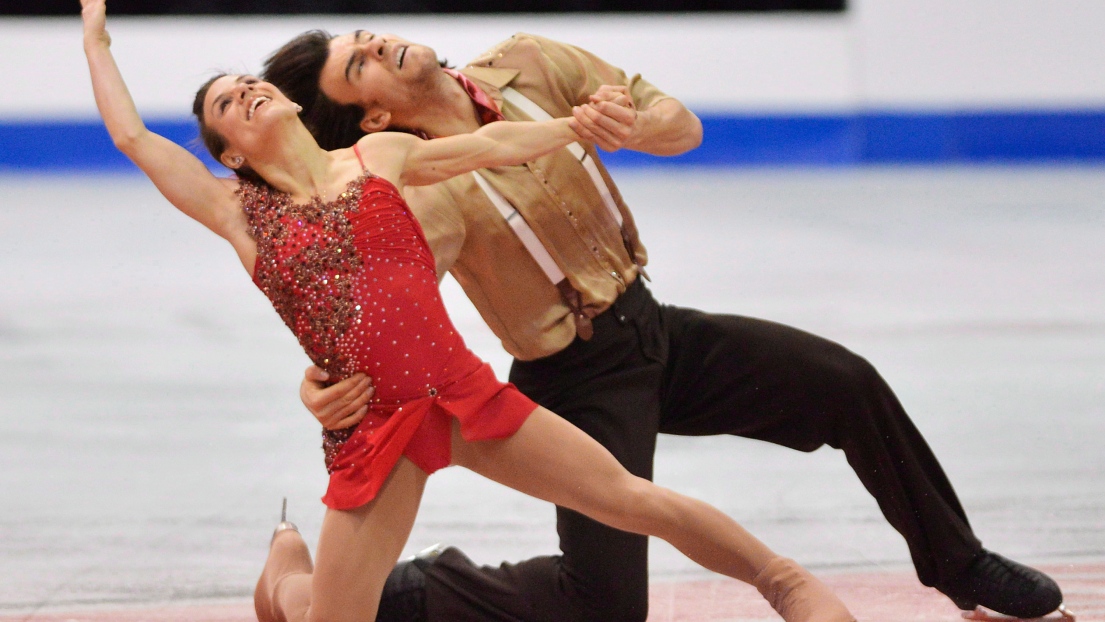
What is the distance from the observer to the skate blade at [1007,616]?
2.45 meters

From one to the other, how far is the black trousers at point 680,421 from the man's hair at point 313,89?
0.61 m

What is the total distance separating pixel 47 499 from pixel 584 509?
6.39 ft

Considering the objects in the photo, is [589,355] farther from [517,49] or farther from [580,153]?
[517,49]

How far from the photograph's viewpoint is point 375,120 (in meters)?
2.52

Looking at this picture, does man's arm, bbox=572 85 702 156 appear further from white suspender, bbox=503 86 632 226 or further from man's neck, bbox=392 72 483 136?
man's neck, bbox=392 72 483 136

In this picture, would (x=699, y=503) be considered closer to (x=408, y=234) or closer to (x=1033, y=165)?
(x=408, y=234)

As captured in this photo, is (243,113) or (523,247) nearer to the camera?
(243,113)

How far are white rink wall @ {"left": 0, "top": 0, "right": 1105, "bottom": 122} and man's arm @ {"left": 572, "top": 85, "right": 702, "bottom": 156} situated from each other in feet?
25.2

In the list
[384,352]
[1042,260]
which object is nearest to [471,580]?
[384,352]

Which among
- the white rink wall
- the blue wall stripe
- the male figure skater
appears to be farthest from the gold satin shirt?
the blue wall stripe

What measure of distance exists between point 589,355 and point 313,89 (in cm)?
77

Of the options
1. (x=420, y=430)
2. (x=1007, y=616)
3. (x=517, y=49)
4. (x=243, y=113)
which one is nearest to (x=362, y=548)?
(x=420, y=430)

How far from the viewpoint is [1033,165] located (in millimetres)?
10188

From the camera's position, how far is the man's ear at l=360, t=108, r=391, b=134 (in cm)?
251
